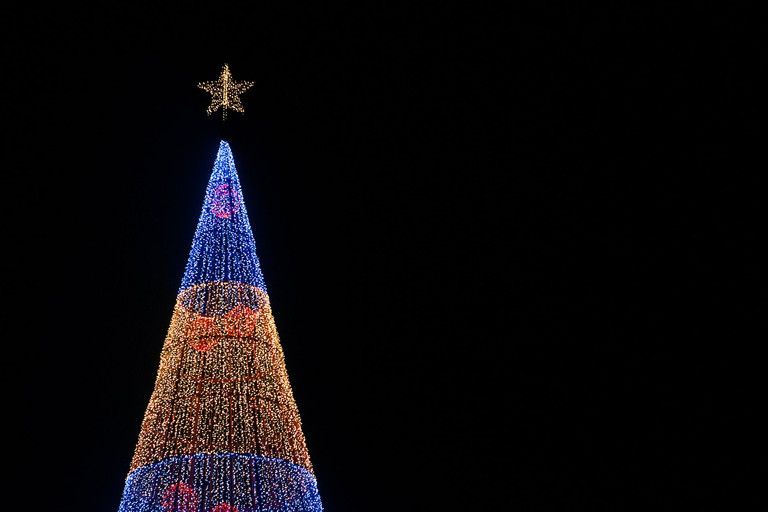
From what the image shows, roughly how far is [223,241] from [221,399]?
121cm

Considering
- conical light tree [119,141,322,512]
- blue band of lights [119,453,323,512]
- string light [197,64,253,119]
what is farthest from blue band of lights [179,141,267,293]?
blue band of lights [119,453,323,512]

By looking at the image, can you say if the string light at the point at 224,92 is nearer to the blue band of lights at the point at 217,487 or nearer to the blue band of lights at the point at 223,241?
the blue band of lights at the point at 223,241

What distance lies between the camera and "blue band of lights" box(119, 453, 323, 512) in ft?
22.7

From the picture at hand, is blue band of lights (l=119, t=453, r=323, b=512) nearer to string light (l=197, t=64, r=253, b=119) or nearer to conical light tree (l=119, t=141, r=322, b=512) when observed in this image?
conical light tree (l=119, t=141, r=322, b=512)

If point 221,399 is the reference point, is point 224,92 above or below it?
above

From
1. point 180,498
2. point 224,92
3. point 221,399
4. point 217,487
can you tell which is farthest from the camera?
point 224,92

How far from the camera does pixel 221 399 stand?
725cm

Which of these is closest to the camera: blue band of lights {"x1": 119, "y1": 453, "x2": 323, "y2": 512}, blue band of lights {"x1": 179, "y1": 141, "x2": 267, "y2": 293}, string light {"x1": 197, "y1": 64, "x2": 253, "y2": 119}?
blue band of lights {"x1": 119, "y1": 453, "x2": 323, "y2": 512}

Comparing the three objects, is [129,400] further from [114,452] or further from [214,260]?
[214,260]

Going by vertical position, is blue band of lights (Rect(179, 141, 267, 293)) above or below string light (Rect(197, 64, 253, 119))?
below

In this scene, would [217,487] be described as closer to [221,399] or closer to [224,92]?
[221,399]

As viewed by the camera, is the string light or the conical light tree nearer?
the conical light tree

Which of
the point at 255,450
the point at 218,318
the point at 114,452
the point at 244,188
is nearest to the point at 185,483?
the point at 255,450

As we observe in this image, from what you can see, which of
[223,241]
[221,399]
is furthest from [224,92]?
[221,399]
